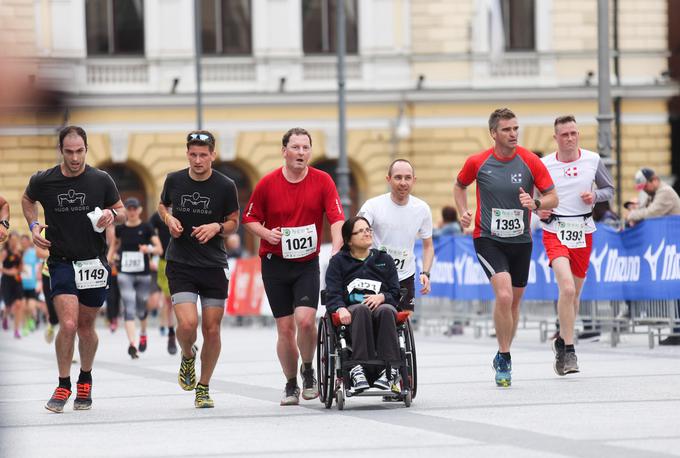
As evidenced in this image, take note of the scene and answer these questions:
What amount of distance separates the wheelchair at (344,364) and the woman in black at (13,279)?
19515 millimetres

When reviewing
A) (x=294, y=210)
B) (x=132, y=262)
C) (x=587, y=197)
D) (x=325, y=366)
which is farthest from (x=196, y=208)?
(x=132, y=262)

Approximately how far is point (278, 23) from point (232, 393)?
103ft

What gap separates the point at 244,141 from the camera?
137 ft

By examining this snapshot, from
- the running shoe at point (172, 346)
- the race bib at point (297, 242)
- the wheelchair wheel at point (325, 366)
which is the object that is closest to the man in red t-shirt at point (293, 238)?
the race bib at point (297, 242)

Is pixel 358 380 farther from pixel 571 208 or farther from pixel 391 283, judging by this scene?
pixel 571 208

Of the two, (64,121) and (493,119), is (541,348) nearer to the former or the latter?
(493,119)

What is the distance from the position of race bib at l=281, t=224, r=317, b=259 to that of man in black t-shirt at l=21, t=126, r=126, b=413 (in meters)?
1.18

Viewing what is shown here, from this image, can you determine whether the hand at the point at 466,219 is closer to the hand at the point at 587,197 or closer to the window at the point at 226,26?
the hand at the point at 587,197

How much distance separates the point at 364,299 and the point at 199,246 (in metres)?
1.17

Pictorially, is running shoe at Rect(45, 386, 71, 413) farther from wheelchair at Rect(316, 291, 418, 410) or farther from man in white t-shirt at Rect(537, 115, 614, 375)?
man in white t-shirt at Rect(537, 115, 614, 375)

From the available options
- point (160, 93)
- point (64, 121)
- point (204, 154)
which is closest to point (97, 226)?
point (204, 154)

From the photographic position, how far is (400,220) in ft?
35.9

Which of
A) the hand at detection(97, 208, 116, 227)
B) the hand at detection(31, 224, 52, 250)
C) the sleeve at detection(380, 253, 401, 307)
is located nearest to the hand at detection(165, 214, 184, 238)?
the hand at detection(97, 208, 116, 227)

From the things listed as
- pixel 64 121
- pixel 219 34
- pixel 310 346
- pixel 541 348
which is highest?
pixel 219 34
